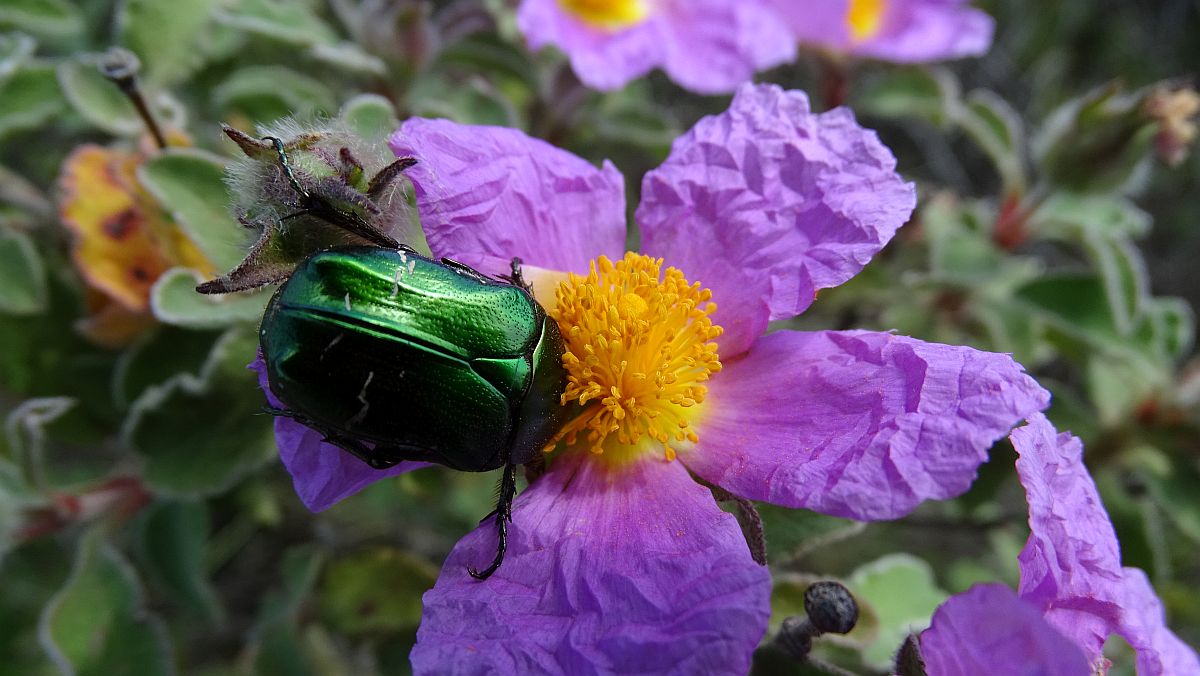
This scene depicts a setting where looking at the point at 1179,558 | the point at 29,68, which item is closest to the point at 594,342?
the point at 29,68

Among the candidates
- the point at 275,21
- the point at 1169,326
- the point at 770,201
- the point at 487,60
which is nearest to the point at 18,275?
the point at 275,21

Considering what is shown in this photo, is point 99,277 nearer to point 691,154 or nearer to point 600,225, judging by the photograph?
point 600,225

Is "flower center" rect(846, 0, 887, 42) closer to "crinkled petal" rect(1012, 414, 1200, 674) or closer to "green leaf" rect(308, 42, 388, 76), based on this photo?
"green leaf" rect(308, 42, 388, 76)

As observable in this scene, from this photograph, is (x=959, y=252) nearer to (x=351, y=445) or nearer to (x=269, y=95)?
(x=351, y=445)

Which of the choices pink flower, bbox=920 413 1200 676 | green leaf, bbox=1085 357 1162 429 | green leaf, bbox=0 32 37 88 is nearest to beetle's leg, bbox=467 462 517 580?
pink flower, bbox=920 413 1200 676

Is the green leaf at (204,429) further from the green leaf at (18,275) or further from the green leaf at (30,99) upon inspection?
the green leaf at (30,99)
